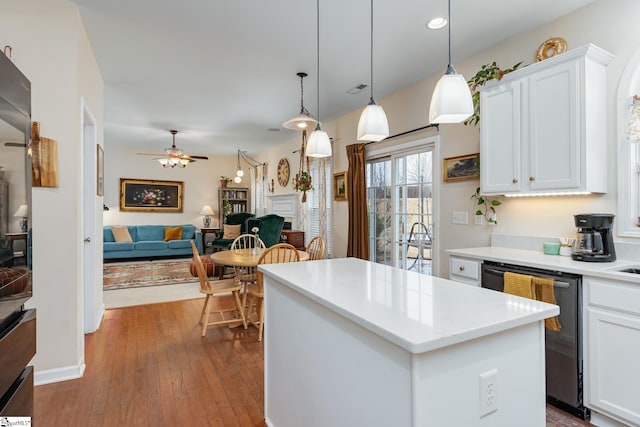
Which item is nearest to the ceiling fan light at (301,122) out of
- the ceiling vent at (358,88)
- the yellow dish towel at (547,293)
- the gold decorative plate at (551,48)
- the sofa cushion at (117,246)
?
the ceiling vent at (358,88)

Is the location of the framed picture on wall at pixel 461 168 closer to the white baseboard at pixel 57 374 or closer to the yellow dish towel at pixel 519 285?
the yellow dish towel at pixel 519 285

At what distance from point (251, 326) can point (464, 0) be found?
3.46 meters

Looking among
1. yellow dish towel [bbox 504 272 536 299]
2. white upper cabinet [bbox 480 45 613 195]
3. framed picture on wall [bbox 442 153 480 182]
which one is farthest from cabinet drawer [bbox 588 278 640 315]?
framed picture on wall [bbox 442 153 480 182]

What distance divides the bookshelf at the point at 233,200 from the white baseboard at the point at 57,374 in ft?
21.9

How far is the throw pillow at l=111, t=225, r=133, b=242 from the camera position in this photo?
754cm

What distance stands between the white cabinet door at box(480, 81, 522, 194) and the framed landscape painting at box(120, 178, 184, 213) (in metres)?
7.74

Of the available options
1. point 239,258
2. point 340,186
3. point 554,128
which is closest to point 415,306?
point 554,128

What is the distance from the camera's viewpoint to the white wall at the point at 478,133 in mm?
2225

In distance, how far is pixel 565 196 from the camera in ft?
8.22

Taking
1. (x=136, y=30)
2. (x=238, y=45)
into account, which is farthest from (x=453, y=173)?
(x=136, y=30)

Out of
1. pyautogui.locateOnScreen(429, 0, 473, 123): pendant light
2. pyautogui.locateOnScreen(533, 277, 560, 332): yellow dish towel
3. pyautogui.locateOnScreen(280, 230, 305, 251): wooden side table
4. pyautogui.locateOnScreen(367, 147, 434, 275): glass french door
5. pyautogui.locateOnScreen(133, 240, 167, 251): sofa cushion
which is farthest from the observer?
pyautogui.locateOnScreen(133, 240, 167, 251): sofa cushion

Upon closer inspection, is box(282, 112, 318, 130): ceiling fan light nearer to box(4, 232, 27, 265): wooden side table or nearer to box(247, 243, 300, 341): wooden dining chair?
box(247, 243, 300, 341): wooden dining chair

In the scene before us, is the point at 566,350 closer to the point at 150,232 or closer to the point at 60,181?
the point at 60,181

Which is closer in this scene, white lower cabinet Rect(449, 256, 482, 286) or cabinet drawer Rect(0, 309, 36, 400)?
cabinet drawer Rect(0, 309, 36, 400)
